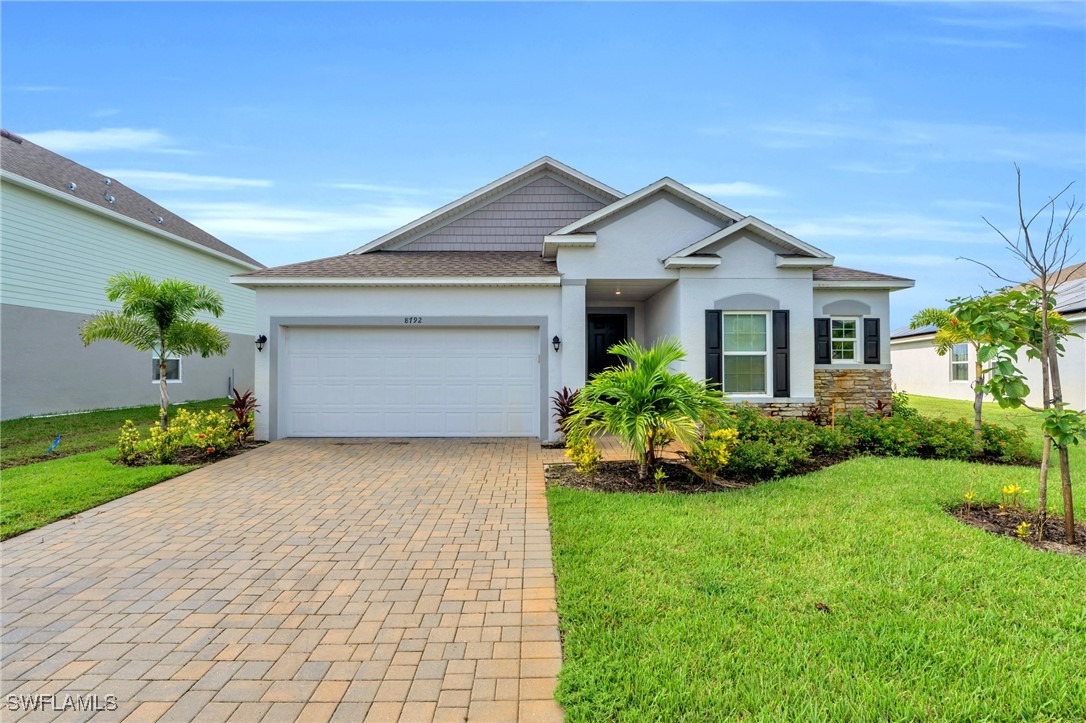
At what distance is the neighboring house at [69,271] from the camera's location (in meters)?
11.6

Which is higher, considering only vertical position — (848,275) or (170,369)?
(848,275)

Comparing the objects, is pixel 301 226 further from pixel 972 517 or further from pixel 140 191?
pixel 972 517

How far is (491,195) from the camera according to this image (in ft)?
44.0

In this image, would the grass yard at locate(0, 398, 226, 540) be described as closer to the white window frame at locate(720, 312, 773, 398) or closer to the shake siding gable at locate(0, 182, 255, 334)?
the shake siding gable at locate(0, 182, 255, 334)

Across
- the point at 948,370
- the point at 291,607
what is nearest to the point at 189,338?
the point at 291,607

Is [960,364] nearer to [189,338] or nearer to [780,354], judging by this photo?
[780,354]

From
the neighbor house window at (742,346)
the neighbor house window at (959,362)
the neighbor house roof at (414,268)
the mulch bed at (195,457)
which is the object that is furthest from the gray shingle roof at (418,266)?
the neighbor house window at (959,362)

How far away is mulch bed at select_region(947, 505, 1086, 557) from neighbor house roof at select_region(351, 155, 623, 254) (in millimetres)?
10150

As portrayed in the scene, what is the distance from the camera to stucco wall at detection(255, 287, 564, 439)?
10.2m

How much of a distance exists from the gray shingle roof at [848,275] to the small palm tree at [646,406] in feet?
20.5

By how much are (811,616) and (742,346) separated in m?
7.34

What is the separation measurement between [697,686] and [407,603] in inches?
81.6

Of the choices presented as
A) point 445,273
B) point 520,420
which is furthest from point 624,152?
point 520,420

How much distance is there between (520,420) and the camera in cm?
1048
